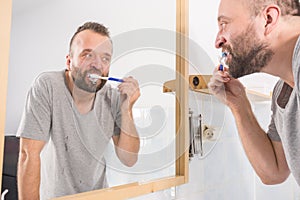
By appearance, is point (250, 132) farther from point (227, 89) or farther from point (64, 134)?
point (64, 134)

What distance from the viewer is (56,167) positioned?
61 centimetres

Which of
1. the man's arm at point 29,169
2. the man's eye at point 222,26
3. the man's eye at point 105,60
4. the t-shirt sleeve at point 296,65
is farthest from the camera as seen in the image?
the man's eye at point 222,26

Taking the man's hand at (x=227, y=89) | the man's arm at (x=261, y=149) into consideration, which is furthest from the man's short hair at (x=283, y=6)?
the man's arm at (x=261, y=149)

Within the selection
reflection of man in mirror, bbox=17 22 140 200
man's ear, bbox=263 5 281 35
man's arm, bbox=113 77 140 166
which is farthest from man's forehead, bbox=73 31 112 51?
man's ear, bbox=263 5 281 35

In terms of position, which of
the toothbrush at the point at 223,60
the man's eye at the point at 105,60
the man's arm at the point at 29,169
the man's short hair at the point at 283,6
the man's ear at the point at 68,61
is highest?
the man's short hair at the point at 283,6

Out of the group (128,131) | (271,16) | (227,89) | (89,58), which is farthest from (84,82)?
(271,16)

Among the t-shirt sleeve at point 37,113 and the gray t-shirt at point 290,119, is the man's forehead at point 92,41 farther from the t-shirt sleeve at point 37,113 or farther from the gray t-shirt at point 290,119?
the gray t-shirt at point 290,119

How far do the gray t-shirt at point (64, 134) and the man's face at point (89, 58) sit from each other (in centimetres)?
3

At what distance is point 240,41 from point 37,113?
0.72m

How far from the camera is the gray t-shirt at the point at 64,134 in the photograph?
582 millimetres

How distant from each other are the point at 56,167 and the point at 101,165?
0.41 feet

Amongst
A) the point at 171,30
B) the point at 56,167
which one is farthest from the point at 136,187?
the point at 171,30

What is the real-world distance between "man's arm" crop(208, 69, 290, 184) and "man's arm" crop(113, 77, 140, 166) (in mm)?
316

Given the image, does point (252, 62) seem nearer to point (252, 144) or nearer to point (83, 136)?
point (252, 144)
